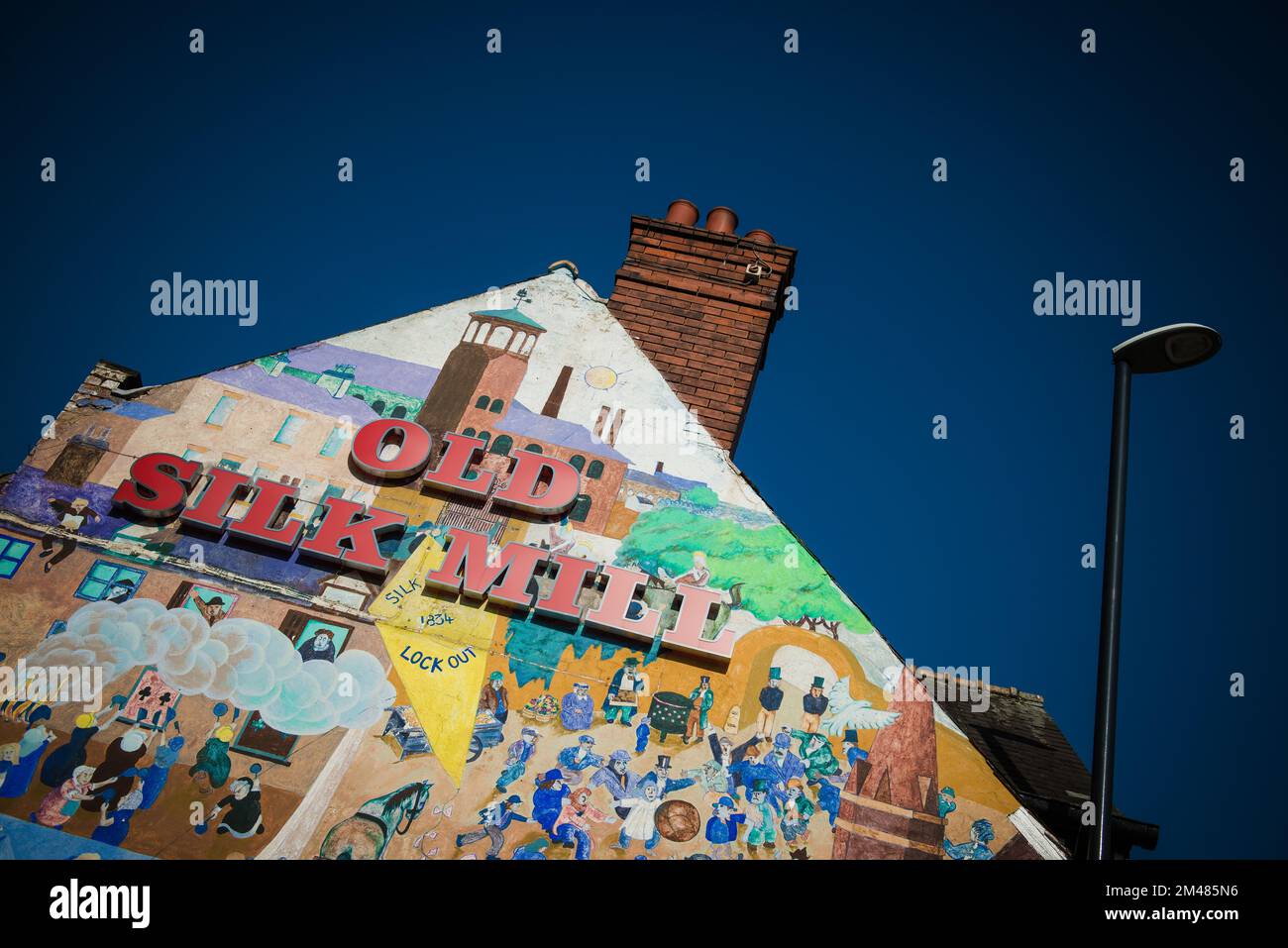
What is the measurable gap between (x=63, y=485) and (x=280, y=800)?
3919 millimetres

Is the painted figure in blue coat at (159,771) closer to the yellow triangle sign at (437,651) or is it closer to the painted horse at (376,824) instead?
the painted horse at (376,824)

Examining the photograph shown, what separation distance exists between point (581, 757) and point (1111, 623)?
13.4 feet

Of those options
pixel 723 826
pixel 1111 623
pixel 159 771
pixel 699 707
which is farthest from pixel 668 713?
pixel 159 771

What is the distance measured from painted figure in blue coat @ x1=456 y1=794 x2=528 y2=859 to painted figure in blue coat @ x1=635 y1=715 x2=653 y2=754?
106 centimetres

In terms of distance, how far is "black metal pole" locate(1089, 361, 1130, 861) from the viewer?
17.2ft

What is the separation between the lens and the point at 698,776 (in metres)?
7.20

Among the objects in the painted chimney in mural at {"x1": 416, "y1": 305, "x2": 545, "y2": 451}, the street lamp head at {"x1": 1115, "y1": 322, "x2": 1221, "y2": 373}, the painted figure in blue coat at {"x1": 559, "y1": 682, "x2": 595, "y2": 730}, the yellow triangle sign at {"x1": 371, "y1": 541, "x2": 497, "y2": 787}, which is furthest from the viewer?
the painted chimney in mural at {"x1": 416, "y1": 305, "x2": 545, "y2": 451}

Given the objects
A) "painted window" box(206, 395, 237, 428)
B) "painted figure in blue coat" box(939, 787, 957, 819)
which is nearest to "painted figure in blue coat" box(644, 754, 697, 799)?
"painted figure in blue coat" box(939, 787, 957, 819)

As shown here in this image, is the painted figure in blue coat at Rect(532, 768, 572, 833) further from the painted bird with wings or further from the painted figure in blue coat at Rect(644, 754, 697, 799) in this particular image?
the painted bird with wings

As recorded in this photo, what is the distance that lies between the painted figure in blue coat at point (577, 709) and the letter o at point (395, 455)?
278cm

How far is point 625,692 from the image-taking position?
7.61m

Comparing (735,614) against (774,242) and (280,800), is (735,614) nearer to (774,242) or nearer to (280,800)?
(280,800)

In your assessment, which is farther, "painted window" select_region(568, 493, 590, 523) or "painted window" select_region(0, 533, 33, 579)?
"painted window" select_region(568, 493, 590, 523)
